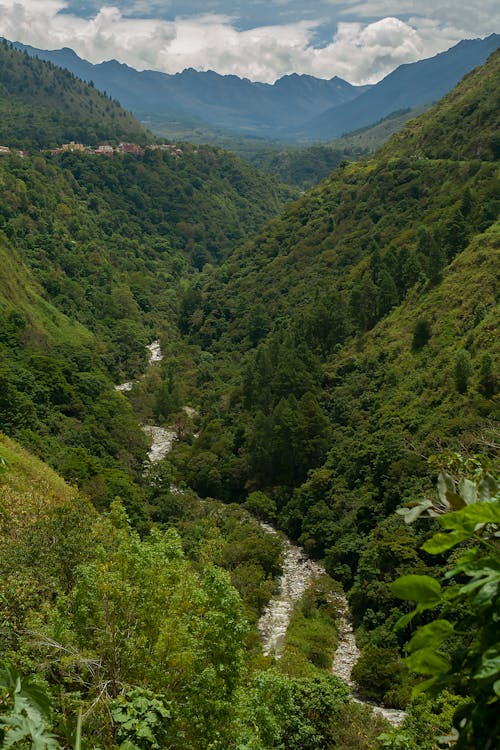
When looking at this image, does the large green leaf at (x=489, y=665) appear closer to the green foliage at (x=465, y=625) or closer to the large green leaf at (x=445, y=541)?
the green foliage at (x=465, y=625)

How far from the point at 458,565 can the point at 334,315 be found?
5104cm

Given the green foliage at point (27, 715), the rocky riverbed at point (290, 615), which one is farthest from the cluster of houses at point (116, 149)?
the green foliage at point (27, 715)

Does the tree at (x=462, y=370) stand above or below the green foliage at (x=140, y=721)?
below

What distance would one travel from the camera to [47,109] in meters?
168

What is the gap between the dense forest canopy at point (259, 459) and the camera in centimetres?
700

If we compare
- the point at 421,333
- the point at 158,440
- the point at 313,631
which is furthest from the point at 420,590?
the point at 158,440

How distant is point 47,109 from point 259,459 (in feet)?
516

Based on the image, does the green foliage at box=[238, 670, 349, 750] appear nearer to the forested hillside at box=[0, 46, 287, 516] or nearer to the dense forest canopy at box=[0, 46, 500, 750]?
the dense forest canopy at box=[0, 46, 500, 750]

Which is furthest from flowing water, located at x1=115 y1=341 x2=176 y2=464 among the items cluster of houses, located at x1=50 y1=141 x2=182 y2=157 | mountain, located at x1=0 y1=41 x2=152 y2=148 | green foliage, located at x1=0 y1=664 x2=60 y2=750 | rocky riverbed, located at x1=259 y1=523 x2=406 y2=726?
mountain, located at x1=0 y1=41 x2=152 y2=148

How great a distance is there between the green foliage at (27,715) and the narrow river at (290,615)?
1935 centimetres

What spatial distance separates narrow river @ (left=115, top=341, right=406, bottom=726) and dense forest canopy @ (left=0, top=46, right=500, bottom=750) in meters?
0.55

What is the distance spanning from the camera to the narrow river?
938 inches

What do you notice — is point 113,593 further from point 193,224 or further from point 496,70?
point 193,224

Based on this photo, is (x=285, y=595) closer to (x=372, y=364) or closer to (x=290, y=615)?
(x=290, y=615)
